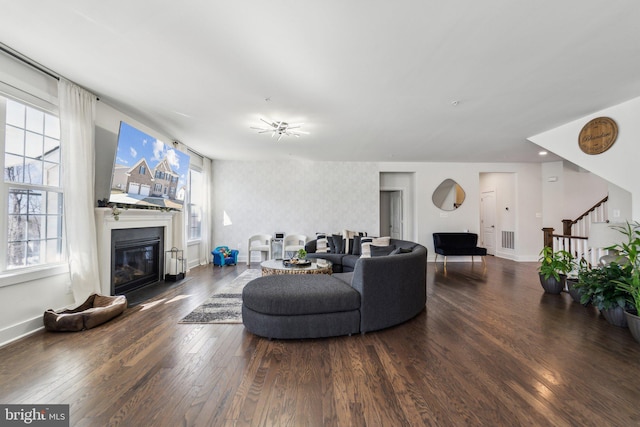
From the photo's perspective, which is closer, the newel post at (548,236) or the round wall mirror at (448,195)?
the newel post at (548,236)

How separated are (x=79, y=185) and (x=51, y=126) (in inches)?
26.6

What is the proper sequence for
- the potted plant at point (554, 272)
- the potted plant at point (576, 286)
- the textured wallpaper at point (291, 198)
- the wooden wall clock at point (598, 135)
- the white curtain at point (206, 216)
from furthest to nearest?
the textured wallpaper at point (291, 198)
the white curtain at point (206, 216)
the potted plant at point (554, 272)
the wooden wall clock at point (598, 135)
the potted plant at point (576, 286)

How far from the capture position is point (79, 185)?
3.05m

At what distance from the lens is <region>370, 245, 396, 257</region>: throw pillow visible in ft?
A: 15.6

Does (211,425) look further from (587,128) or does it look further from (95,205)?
(587,128)

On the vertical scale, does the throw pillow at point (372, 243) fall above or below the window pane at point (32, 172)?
below

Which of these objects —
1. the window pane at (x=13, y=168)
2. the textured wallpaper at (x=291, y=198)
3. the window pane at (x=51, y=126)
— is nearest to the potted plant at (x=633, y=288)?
the textured wallpaper at (x=291, y=198)

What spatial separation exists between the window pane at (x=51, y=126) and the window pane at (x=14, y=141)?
0.25 metres

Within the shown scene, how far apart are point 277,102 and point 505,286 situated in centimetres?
468

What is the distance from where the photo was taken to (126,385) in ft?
5.97

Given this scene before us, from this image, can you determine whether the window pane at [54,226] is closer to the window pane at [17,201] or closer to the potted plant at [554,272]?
the window pane at [17,201]

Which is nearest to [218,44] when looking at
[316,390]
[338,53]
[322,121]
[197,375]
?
[338,53]

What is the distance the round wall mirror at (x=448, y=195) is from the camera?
728 centimetres

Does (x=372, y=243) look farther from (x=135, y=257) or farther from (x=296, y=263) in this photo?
(x=135, y=257)
